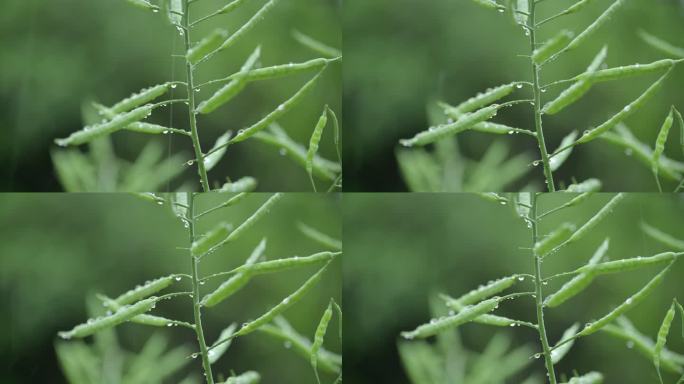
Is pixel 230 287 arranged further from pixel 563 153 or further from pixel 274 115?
pixel 563 153

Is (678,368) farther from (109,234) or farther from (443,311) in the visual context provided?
(109,234)

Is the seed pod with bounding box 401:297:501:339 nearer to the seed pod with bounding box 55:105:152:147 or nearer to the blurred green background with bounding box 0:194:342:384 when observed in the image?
the blurred green background with bounding box 0:194:342:384

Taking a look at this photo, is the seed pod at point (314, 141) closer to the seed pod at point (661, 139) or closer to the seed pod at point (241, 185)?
the seed pod at point (241, 185)

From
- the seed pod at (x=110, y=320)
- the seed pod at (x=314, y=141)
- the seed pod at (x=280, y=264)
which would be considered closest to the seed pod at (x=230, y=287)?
the seed pod at (x=280, y=264)

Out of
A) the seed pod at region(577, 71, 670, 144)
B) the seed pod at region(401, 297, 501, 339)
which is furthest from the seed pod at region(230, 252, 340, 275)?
the seed pod at region(577, 71, 670, 144)

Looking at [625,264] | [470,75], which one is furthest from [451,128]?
[625,264]

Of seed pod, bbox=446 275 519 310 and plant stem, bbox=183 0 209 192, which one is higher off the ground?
plant stem, bbox=183 0 209 192
